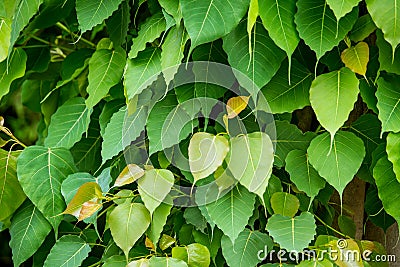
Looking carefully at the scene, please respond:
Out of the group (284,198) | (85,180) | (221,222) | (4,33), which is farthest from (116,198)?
(4,33)

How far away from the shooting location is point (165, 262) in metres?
→ 1.06

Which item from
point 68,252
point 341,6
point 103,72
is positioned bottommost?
point 68,252

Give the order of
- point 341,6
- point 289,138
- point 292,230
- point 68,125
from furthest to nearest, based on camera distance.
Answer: point 68,125, point 289,138, point 292,230, point 341,6

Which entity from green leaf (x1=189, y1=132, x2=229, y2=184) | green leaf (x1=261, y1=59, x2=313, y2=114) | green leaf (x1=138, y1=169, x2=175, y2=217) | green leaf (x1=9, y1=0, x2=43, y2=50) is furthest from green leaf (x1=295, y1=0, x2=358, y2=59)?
green leaf (x1=9, y1=0, x2=43, y2=50)

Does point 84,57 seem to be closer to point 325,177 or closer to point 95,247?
point 95,247

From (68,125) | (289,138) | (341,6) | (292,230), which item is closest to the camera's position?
(341,6)

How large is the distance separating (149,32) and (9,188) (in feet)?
1.42

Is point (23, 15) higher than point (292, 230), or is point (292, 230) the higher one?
point (23, 15)

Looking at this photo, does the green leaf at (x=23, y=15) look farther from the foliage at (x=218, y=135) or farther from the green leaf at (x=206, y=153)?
the green leaf at (x=206, y=153)

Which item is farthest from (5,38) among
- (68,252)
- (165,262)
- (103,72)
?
(165,262)

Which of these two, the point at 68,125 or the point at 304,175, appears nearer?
the point at 304,175

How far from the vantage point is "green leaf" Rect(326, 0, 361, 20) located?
920 mm

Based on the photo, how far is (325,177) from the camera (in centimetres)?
101

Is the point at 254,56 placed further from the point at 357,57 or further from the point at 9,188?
the point at 9,188
